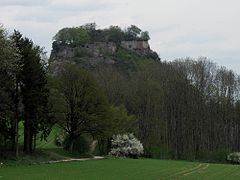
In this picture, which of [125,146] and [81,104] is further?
[125,146]

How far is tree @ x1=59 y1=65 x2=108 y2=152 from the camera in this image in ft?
236

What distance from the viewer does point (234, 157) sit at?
316 feet

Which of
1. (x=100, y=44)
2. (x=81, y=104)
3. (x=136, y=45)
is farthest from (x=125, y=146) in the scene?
(x=136, y=45)

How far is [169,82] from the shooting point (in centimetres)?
10281

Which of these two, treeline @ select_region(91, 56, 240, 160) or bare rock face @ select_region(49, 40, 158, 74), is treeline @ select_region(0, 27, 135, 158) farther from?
bare rock face @ select_region(49, 40, 158, 74)

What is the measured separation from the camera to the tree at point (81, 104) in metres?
71.9

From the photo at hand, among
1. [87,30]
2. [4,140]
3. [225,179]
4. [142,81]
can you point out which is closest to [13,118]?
[4,140]

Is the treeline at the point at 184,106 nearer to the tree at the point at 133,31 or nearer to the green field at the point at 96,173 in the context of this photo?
the green field at the point at 96,173

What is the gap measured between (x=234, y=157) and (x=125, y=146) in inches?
892

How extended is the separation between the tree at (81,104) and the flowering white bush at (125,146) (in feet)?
51.4

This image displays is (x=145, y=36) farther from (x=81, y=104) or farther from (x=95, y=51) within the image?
(x=81, y=104)

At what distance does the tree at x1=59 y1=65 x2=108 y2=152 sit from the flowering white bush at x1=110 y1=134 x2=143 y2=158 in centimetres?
1567

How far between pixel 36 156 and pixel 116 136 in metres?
31.8

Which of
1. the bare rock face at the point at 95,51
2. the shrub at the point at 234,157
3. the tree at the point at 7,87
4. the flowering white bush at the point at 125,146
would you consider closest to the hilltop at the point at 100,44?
the bare rock face at the point at 95,51
